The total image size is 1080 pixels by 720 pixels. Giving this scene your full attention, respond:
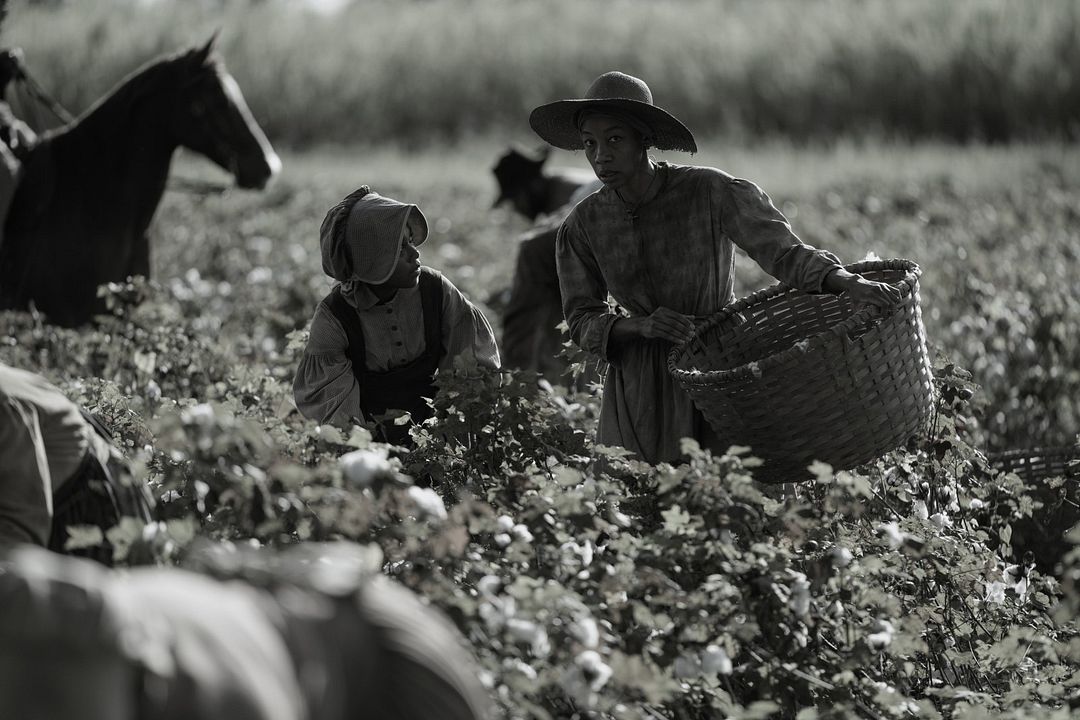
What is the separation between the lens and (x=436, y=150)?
30.4 metres

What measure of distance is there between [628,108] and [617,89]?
0.23 feet

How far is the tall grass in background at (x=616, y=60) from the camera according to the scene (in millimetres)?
28375

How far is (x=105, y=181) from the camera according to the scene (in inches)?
351

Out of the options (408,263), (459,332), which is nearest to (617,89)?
(408,263)

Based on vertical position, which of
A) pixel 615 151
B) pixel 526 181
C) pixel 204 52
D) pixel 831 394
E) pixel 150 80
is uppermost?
pixel 615 151

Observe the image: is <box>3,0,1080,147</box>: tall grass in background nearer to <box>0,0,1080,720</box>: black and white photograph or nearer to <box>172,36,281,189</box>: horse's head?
<box>0,0,1080,720</box>: black and white photograph

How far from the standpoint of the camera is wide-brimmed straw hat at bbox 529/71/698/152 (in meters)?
4.82

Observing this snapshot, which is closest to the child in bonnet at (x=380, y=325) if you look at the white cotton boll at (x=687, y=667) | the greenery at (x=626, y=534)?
the greenery at (x=626, y=534)

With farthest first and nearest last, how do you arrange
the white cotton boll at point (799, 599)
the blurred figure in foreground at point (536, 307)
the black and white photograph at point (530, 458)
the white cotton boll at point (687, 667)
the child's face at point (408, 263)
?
the blurred figure in foreground at point (536, 307) < the child's face at point (408, 263) < the white cotton boll at point (799, 599) < the white cotton boll at point (687, 667) < the black and white photograph at point (530, 458)

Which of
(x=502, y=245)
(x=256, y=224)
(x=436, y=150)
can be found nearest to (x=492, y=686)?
(x=502, y=245)

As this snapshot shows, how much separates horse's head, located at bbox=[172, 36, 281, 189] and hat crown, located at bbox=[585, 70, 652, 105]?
476 cm

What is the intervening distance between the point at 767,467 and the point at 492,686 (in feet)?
4.73

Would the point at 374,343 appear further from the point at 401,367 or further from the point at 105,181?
the point at 105,181

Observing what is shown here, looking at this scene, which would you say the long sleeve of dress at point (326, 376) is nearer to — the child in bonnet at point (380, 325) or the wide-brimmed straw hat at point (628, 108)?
the child in bonnet at point (380, 325)
